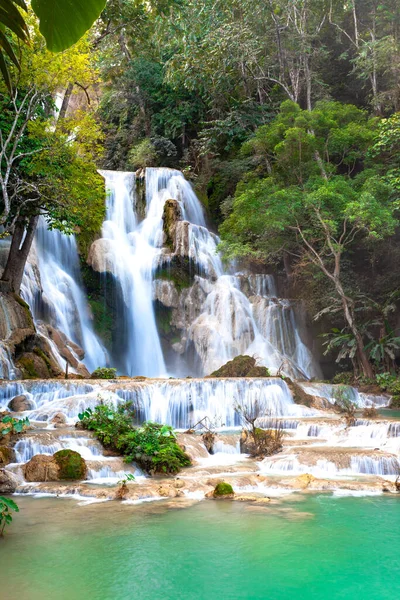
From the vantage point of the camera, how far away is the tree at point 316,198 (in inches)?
696

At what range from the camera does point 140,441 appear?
9.34 metres

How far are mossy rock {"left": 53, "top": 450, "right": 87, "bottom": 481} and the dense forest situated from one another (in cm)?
525

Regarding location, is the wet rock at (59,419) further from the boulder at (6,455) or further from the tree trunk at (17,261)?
the tree trunk at (17,261)

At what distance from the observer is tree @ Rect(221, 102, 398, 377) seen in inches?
696

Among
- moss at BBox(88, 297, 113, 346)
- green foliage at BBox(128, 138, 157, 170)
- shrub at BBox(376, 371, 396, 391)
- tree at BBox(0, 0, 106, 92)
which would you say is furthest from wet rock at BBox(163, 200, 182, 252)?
tree at BBox(0, 0, 106, 92)

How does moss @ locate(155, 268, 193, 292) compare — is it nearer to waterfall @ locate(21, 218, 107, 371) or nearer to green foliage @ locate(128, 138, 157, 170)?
waterfall @ locate(21, 218, 107, 371)

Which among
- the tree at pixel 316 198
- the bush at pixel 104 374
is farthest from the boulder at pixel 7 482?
the tree at pixel 316 198

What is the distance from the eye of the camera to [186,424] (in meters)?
13.5

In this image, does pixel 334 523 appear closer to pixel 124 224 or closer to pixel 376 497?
pixel 376 497

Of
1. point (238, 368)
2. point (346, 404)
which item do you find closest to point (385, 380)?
point (238, 368)

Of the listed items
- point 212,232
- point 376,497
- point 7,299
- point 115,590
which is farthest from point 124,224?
point 115,590

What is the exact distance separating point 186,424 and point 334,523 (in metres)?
7.53

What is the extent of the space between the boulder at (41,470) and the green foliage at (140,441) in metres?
1.25

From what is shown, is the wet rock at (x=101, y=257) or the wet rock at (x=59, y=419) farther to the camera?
the wet rock at (x=101, y=257)
